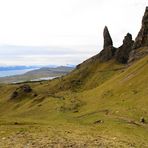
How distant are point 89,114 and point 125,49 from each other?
4447 inches

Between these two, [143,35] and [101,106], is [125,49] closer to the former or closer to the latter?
[143,35]

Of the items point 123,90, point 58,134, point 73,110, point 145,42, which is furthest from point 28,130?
point 145,42

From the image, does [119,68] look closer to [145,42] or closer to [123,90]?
[145,42]

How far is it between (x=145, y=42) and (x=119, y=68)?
20.8m

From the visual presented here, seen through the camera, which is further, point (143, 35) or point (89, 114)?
point (143, 35)

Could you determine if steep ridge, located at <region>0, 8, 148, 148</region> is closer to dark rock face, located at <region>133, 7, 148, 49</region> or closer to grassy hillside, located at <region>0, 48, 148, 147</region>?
grassy hillside, located at <region>0, 48, 148, 147</region>

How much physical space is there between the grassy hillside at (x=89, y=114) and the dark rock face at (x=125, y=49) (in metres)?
6.12

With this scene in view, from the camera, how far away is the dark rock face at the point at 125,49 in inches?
7697

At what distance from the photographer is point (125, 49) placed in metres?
199

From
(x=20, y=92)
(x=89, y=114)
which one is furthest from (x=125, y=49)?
(x=89, y=114)

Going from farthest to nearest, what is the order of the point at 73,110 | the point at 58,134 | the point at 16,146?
the point at 73,110
the point at 58,134
the point at 16,146

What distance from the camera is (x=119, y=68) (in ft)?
602

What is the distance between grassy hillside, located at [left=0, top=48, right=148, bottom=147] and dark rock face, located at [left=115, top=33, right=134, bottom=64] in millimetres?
6115

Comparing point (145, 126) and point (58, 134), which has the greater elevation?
point (58, 134)
